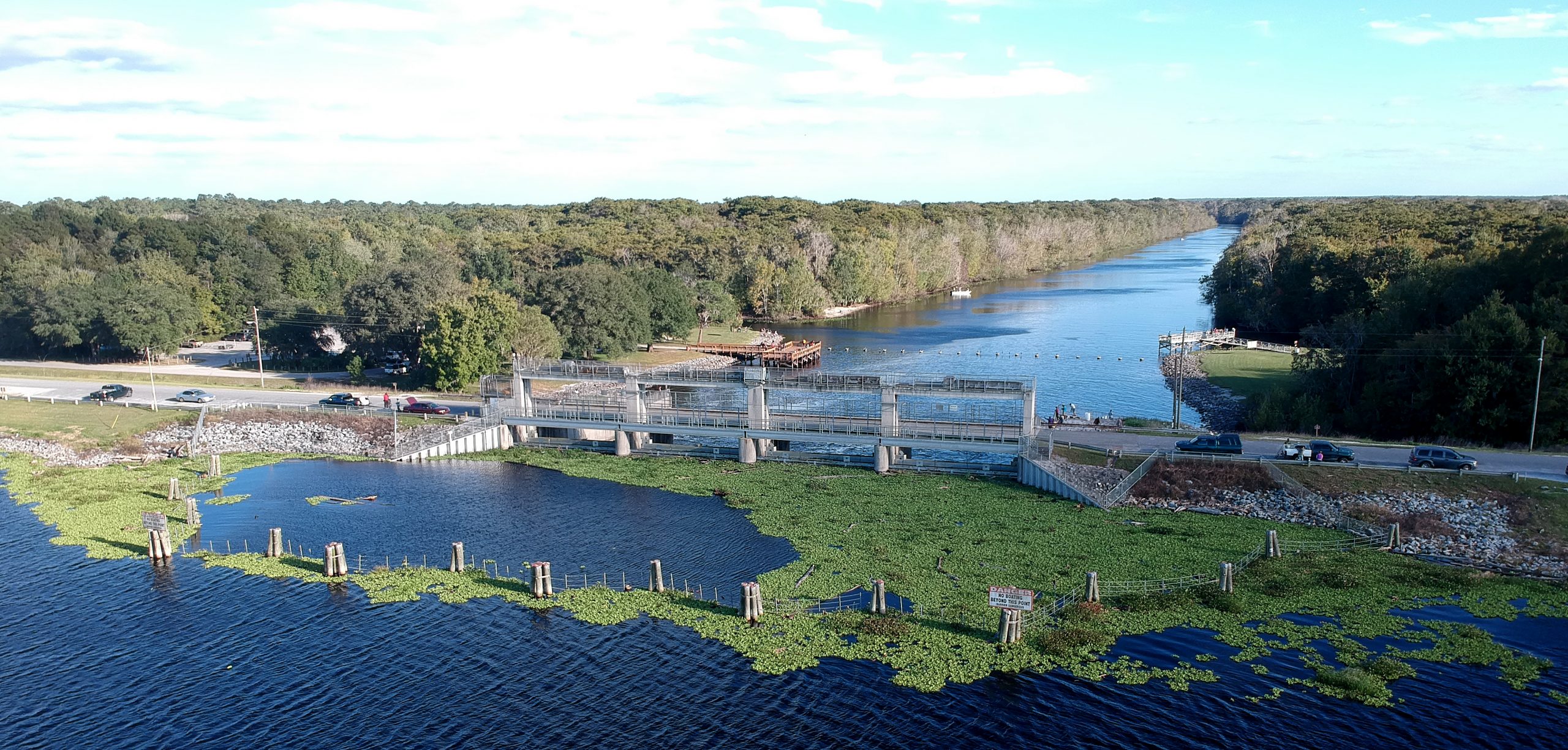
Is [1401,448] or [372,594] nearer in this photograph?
[372,594]

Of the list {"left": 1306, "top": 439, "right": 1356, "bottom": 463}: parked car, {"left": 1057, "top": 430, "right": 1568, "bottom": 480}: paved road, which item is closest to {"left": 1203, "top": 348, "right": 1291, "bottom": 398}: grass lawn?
{"left": 1057, "top": 430, "right": 1568, "bottom": 480}: paved road

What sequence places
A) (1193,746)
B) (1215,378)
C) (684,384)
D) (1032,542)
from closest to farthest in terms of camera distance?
(1193,746) → (1032,542) → (684,384) → (1215,378)

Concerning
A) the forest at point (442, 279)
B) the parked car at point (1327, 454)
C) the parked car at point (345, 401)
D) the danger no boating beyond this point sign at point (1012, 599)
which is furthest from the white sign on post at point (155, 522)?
the parked car at point (1327, 454)

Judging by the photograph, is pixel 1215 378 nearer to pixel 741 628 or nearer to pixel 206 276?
pixel 741 628

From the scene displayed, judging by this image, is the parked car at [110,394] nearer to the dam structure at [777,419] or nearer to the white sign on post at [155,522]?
the dam structure at [777,419]

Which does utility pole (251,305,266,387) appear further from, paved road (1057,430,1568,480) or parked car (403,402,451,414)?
paved road (1057,430,1568,480)

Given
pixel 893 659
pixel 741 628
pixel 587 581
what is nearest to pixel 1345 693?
pixel 893 659

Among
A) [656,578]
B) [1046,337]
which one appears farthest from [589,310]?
[656,578]

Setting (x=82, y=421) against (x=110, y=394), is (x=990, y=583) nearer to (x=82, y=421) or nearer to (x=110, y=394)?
(x=82, y=421)
